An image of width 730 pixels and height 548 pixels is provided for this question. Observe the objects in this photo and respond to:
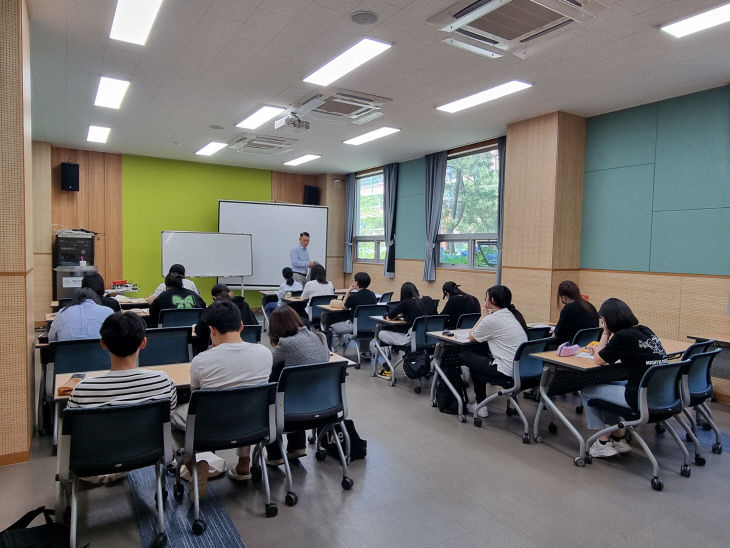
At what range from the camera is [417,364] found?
5.02m

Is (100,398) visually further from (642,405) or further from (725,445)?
(725,445)

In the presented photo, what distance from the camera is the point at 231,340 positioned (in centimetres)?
275

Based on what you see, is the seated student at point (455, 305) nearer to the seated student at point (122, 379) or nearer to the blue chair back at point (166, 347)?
the blue chair back at point (166, 347)

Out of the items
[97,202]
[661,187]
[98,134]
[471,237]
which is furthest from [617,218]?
[97,202]

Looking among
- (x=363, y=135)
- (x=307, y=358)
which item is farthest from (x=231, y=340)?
(x=363, y=135)

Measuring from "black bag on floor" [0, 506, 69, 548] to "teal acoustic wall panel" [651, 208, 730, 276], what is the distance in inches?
244

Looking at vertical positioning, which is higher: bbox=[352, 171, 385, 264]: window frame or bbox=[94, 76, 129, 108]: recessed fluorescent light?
bbox=[94, 76, 129, 108]: recessed fluorescent light

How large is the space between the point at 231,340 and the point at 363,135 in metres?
5.62

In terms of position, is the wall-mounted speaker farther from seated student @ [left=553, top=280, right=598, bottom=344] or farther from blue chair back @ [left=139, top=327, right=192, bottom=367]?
seated student @ [left=553, top=280, right=598, bottom=344]

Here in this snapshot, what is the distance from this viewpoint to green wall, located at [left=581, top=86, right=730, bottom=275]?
17.0ft

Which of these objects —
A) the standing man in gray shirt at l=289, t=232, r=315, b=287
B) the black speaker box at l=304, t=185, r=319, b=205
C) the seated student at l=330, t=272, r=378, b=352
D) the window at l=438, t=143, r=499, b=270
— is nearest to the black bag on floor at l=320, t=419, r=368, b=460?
the seated student at l=330, t=272, r=378, b=352

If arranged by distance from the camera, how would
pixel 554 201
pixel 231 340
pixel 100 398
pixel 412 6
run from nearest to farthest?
pixel 100 398, pixel 231 340, pixel 412 6, pixel 554 201

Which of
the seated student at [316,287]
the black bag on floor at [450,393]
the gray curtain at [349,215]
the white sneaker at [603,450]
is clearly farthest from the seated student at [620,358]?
the gray curtain at [349,215]

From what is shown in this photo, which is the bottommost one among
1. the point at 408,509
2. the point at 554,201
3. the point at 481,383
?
the point at 408,509
